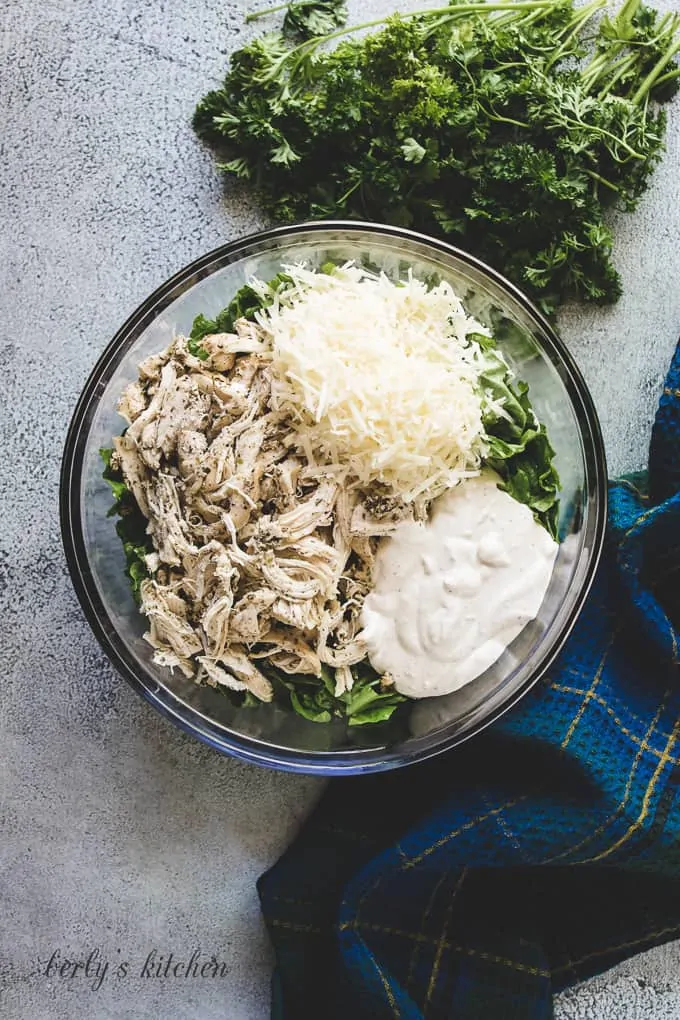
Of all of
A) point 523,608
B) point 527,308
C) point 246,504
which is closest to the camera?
point 246,504

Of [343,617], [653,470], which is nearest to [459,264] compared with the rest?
[653,470]

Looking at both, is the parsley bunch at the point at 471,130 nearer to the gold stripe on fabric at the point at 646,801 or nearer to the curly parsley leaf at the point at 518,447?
the curly parsley leaf at the point at 518,447

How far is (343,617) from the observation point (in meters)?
1.76

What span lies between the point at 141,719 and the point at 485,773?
0.81 m

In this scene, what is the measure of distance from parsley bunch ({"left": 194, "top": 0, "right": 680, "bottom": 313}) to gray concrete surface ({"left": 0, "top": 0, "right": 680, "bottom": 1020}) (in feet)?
0.46

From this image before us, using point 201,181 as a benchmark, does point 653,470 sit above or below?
below

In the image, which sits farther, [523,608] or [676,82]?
[676,82]

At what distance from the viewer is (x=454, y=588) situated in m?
1.73

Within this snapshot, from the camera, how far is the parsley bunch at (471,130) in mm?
1983

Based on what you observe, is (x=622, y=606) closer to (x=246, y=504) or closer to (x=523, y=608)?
(x=523, y=608)

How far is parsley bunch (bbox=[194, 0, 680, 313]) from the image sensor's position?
1.98m

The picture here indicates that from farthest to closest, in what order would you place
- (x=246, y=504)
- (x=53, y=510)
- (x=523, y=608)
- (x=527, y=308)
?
1. (x=53, y=510)
2. (x=527, y=308)
3. (x=523, y=608)
4. (x=246, y=504)

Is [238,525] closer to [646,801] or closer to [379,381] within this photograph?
[379,381]

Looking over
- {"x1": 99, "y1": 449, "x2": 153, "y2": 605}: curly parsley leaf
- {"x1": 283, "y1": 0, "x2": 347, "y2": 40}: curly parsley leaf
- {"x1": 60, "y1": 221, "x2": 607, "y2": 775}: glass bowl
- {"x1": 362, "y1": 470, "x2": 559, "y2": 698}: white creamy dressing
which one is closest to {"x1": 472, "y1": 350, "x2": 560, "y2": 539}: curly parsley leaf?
{"x1": 362, "y1": 470, "x2": 559, "y2": 698}: white creamy dressing
